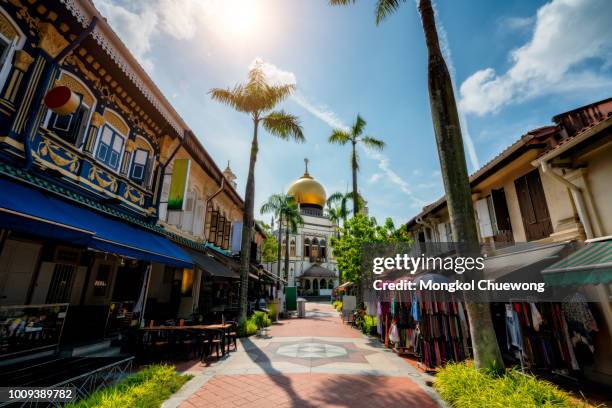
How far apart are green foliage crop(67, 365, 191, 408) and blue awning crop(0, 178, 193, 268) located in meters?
2.39

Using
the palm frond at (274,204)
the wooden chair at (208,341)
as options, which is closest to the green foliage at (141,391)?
the wooden chair at (208,341)

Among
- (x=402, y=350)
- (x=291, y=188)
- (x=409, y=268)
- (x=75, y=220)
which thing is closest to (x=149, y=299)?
(x=75, y=220)

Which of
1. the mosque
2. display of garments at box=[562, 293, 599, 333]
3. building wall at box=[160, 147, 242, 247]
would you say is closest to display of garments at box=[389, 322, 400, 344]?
display of garments at box=[562, 293, 599, 333]

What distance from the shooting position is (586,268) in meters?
4.79

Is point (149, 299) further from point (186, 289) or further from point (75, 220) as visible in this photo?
point (75, 220)

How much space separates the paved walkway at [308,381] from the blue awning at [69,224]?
3.12 m

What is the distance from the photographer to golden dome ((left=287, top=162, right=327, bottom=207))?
45406 millimetres

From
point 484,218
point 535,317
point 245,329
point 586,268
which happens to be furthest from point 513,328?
point 245,329

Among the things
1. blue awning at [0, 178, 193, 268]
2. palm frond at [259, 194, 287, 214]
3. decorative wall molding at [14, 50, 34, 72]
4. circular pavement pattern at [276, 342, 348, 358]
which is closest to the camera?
blue awning at [0, 178, 193, 268]

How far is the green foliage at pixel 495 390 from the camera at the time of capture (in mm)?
3535

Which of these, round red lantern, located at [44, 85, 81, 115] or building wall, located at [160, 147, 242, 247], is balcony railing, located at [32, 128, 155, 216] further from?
building wall, located at [160, 147, 242, 247]

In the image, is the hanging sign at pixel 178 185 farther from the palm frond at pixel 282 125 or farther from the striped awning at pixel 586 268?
the striped awning at pixel 586 268

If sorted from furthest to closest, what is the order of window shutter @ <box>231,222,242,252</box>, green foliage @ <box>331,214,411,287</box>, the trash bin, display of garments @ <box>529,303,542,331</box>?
1. the trash bin
2. window shutter @ <box>231,222,242,252</box>
3. green foliage @ <box>331,214,411,287</box>
4. display of garments @ <box>529,303,542,331</box>

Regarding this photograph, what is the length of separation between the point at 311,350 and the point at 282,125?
33.3ft
